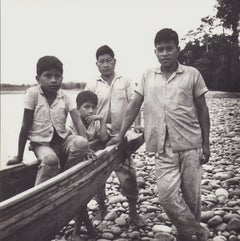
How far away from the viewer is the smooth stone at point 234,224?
390 cm

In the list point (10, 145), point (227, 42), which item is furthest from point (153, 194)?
point (227, 42)

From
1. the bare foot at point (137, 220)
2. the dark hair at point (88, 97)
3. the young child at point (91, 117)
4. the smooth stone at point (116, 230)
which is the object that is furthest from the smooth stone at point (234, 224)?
the dark hair at point (88, 97)

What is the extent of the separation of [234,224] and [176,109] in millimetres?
1465

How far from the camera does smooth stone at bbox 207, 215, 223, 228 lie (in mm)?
4090

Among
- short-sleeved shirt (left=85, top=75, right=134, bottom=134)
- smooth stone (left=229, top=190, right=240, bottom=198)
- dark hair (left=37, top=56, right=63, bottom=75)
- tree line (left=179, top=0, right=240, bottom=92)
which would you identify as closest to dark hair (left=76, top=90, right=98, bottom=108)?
short-sleeved shirt (left=85, top=75, right=134, bottom=134)

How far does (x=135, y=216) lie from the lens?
4254mm

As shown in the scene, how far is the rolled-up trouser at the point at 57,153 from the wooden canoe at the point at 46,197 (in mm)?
169

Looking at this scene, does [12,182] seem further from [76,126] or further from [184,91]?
[184,91]

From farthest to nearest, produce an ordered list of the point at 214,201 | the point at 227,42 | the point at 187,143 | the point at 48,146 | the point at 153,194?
the point at 227,42
the point at 153,194
the point at 214,201
the point at 48,146
the point at 187,143

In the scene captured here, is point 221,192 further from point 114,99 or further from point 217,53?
point 217,53

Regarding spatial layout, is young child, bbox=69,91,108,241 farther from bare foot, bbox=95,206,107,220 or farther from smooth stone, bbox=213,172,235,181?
smooth stone, bbox=213,172,235,181

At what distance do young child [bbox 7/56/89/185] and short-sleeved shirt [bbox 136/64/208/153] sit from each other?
66cm

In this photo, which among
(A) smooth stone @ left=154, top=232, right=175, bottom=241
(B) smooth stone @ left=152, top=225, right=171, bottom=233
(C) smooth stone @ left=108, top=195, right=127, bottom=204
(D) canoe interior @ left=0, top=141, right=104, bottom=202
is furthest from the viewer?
(C) smooth stone @ left=108, top=195, right=127, bottom=204

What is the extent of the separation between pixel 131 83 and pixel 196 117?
3.56 feet
